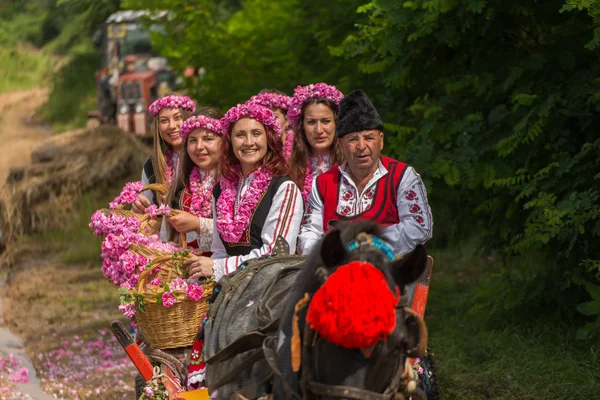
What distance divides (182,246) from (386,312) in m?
2.69

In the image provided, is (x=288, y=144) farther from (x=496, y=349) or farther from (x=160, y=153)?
(x=496, y=349)

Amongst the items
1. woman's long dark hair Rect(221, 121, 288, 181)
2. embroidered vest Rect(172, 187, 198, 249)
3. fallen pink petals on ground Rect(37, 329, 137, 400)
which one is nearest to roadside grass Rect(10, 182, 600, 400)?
fallen pink petals on ground Rect(37, 329, 137, 400)

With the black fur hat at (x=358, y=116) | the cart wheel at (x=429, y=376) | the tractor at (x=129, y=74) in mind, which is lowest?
the tractor at (x=129, y=74)

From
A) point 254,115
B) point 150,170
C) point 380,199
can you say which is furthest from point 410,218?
point 150,170

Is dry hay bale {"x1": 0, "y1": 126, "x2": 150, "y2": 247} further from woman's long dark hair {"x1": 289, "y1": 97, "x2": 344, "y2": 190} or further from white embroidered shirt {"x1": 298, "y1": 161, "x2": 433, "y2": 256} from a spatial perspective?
white embroidered shirt {"x1": 298, "y1": 161, "x2": 433, "y2": 256}

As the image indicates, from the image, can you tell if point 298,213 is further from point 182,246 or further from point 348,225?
point 348,225

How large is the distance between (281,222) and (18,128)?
27151 mm

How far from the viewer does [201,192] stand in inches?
236

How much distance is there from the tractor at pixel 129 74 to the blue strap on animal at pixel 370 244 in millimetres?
16954

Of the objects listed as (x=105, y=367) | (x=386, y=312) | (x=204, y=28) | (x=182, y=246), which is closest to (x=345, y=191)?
(x=182, y=246)

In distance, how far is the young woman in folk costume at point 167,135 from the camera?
6.65 m

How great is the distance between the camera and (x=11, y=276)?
49.6ft

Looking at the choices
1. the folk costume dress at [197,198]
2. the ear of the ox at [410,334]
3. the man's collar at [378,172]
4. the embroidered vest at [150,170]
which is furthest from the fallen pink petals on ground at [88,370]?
the ear of the ox at [410,334]

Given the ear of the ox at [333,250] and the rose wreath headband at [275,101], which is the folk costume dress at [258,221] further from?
the ear of the ox at [333,250]
